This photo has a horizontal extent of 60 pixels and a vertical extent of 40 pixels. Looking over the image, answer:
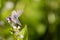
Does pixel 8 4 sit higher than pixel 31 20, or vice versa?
pixel 8 4

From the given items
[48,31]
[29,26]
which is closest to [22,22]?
[29,26]

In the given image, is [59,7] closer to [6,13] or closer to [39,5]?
[39,5]

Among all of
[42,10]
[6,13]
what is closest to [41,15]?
[42,10]

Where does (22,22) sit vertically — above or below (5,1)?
below

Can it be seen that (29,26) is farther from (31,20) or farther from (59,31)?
(59,31)

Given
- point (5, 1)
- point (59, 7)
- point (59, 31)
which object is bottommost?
point (59, 31)
